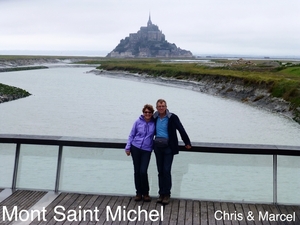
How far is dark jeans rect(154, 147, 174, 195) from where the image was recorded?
5.95 m

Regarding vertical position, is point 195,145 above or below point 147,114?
below

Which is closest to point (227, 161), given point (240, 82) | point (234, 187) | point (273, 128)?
point (234, 187)

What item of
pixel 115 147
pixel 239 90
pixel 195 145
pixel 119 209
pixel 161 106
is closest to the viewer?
pixel 119 209

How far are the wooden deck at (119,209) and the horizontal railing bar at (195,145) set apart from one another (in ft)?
2.42

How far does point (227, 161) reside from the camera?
6172mm

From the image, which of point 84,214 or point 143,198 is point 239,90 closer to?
point 143,198

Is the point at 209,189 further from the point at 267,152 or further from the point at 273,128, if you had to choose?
the point at 273,128

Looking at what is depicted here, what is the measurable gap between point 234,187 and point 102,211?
1.90 m

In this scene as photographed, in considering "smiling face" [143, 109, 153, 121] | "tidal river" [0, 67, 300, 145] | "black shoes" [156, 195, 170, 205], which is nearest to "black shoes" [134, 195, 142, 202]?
"black shoes" [156, 195, 170, 205]

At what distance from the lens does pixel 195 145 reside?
6.14m

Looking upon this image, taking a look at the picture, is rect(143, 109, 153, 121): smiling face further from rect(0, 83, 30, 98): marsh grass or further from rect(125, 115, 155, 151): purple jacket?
rect(0, 83, 30, 98): marsh grass

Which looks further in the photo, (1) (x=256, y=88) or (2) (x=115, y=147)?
(1) (x=256, y=88)

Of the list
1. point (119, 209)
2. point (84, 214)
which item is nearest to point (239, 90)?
point (119, 209)

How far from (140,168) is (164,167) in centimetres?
34
